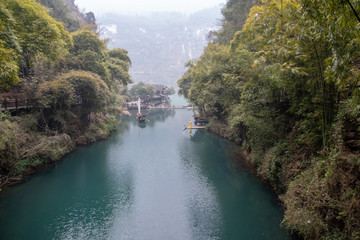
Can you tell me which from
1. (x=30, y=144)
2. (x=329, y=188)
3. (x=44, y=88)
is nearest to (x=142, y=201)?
(x=30, y=144)

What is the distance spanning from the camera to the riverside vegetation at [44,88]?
12922mm

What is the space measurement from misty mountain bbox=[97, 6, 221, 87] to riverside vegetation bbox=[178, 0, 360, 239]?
376 ft

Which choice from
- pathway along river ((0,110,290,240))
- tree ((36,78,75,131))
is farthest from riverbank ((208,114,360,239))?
tree ((36,78,75,131))

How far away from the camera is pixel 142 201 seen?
539 inches

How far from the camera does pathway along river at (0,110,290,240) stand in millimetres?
10719

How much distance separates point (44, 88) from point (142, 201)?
1138 centimetres

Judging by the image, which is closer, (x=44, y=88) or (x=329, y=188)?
(x=329, y=188)

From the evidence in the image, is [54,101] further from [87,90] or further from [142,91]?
[142,91]

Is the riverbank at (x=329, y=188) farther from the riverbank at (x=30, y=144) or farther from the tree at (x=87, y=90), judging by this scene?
the tree at (x=87, y=90)

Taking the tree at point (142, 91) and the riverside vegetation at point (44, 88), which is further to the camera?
the tree at point (142, 91)

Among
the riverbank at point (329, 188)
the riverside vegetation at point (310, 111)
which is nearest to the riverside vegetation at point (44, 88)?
the riverside vegetation at point (310, 111)

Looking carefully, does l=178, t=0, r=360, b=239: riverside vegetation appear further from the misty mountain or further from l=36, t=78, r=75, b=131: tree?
the misty mountain

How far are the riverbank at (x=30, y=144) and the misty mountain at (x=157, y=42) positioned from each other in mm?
104335

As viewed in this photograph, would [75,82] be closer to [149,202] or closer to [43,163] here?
[43,163]
